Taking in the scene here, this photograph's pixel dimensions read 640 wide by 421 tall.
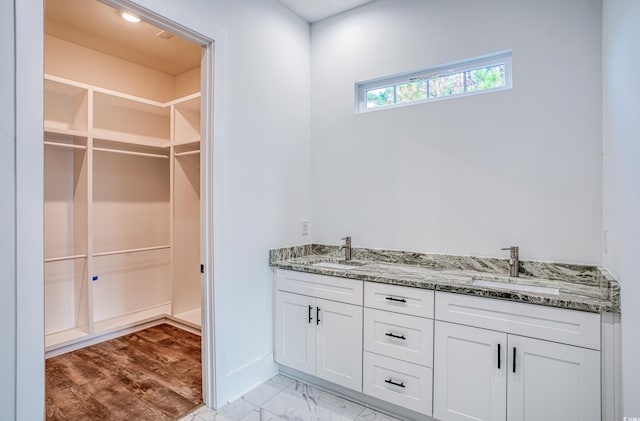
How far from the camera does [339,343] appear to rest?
224 cm

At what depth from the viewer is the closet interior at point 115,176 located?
3.05 metres

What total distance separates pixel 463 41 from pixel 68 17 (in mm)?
3057

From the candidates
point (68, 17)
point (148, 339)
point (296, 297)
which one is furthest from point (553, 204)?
point (68, 17)

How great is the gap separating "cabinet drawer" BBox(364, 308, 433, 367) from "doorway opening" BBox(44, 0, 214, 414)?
1410 millimetres

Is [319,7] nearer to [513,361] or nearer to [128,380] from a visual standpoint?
[513,361]

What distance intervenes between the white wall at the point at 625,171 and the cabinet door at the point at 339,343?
128 cm

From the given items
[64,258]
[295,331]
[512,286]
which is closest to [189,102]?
[64,258]

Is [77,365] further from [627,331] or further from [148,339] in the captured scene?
[627,331]

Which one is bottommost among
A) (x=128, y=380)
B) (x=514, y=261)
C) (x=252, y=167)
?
(x=128, y=380)

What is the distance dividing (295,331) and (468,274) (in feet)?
4.11

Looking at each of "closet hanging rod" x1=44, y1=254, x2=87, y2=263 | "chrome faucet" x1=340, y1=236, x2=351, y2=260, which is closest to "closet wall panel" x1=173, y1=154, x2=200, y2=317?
"closet hanging rod" x1=44, y1=254, x2=87, y2=263

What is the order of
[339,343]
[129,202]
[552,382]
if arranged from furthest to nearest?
[129,202] < [339,343] < [552,382]

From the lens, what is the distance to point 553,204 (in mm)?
2020

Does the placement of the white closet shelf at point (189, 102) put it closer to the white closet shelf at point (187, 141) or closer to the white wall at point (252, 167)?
the white closet shelf at point (187, 141)
